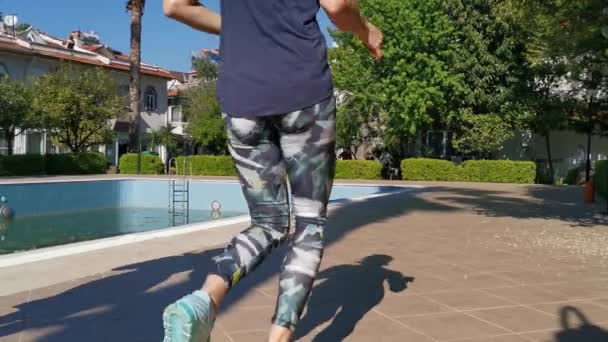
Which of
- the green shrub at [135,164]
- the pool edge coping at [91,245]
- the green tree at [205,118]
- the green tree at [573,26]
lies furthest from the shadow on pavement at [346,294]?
the green tree at [205,118]

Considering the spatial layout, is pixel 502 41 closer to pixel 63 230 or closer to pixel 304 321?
pixel 63 230

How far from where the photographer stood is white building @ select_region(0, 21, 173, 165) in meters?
31.0

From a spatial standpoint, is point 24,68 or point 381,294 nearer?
point 381,294

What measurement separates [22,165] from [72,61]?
31.8 ft

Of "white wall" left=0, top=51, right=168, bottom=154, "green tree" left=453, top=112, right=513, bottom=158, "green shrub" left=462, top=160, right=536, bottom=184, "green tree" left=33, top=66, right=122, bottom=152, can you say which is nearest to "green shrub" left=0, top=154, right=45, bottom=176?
"green tree" left=33, top=66, right=122, bottom=152

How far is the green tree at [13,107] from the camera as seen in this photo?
923 inches

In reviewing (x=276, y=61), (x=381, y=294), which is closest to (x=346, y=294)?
(x=381, y=294)

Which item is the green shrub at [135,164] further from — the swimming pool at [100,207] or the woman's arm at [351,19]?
the woman's arm at [351,19]

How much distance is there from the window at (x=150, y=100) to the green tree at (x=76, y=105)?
1078 cm

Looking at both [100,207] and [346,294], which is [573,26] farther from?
[100,207]

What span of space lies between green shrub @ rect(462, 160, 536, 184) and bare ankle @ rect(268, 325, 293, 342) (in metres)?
22.9

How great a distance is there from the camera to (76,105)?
87.8 ft

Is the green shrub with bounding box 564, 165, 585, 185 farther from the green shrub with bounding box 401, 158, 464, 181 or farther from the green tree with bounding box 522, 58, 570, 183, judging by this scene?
the green shrub with bounding box 401, 158, 464, 181

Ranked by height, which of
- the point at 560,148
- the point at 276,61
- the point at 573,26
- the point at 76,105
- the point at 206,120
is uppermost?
the point at 206,120
